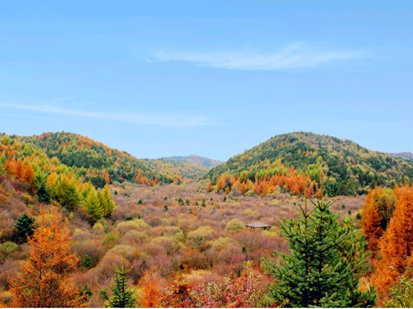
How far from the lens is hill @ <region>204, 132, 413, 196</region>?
281 ft

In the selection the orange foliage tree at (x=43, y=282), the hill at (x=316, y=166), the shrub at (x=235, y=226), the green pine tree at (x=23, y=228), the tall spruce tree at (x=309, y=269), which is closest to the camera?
the tall spruce tree at (x=309, y=269)

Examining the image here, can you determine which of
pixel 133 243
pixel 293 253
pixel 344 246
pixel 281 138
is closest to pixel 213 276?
pixel 133 243

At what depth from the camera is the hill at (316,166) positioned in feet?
281

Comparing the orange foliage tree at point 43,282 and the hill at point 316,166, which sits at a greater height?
the hill at point 316,166

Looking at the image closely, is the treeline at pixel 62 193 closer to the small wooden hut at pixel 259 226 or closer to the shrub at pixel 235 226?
the shrub at pixel 235 226

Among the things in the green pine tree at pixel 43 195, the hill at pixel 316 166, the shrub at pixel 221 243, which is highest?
the hill at pixel 316 166

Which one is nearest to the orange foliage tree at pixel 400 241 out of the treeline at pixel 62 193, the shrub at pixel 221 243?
the shrub at pixel 221 243

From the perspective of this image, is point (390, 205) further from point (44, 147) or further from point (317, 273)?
point (44, 147)

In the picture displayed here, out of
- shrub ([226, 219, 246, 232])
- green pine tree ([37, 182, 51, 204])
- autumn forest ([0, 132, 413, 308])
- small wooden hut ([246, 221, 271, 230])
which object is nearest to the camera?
autumn forest ([0, 132, 413, 308])

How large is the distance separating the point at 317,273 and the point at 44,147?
495 ft

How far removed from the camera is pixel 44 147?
13425 cm

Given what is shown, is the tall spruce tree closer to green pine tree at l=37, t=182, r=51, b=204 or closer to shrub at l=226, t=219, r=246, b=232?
shrub at l=226, t=219, r=246, b=232

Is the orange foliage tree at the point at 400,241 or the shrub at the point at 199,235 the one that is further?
the shrub at the point at 199,235

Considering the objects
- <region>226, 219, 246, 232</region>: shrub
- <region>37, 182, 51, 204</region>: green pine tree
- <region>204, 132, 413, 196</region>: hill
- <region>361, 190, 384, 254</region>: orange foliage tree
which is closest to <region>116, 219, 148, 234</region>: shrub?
<region>37, 182, 51, 204</region>: green pine tree
